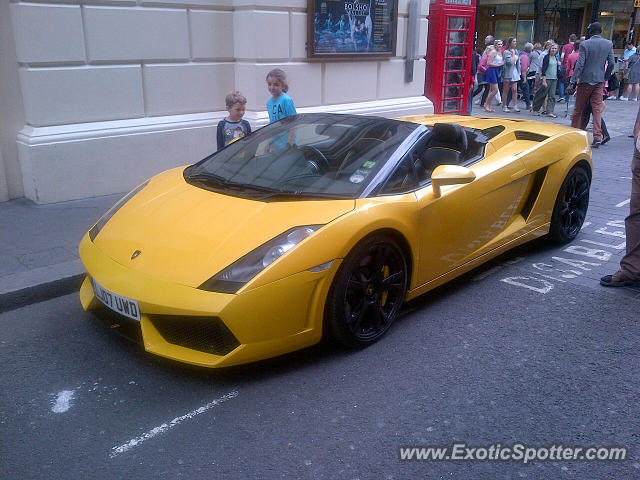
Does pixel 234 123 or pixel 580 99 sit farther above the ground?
pixel 234 123

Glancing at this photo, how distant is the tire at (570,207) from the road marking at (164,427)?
333cm

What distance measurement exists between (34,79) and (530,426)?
5.80 meters

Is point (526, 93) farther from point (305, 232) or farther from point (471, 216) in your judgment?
point (305, 232)

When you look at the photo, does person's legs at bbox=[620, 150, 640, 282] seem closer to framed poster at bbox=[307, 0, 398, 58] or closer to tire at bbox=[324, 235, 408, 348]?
tire at bbox=[324, 235, 408, 348]

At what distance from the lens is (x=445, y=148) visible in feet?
14.8

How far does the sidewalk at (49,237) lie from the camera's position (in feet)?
14.3

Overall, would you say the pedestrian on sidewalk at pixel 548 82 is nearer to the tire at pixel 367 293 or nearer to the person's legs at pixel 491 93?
the person's legs at pixel 491 93

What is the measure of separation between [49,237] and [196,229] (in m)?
2.66

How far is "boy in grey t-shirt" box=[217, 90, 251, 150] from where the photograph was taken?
555 centimetres

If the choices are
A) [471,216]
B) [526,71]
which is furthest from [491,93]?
[471,216]

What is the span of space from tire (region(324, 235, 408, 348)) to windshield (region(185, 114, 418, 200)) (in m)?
0.38

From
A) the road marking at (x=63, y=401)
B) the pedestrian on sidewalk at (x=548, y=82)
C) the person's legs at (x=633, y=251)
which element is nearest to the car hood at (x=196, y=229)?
the road marking at (x=63, y=401)

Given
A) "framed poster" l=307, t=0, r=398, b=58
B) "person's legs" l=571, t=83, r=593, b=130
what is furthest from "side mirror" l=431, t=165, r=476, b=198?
"person's legs" l=571, t=83, r=593, b=130

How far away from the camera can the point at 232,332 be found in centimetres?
296
